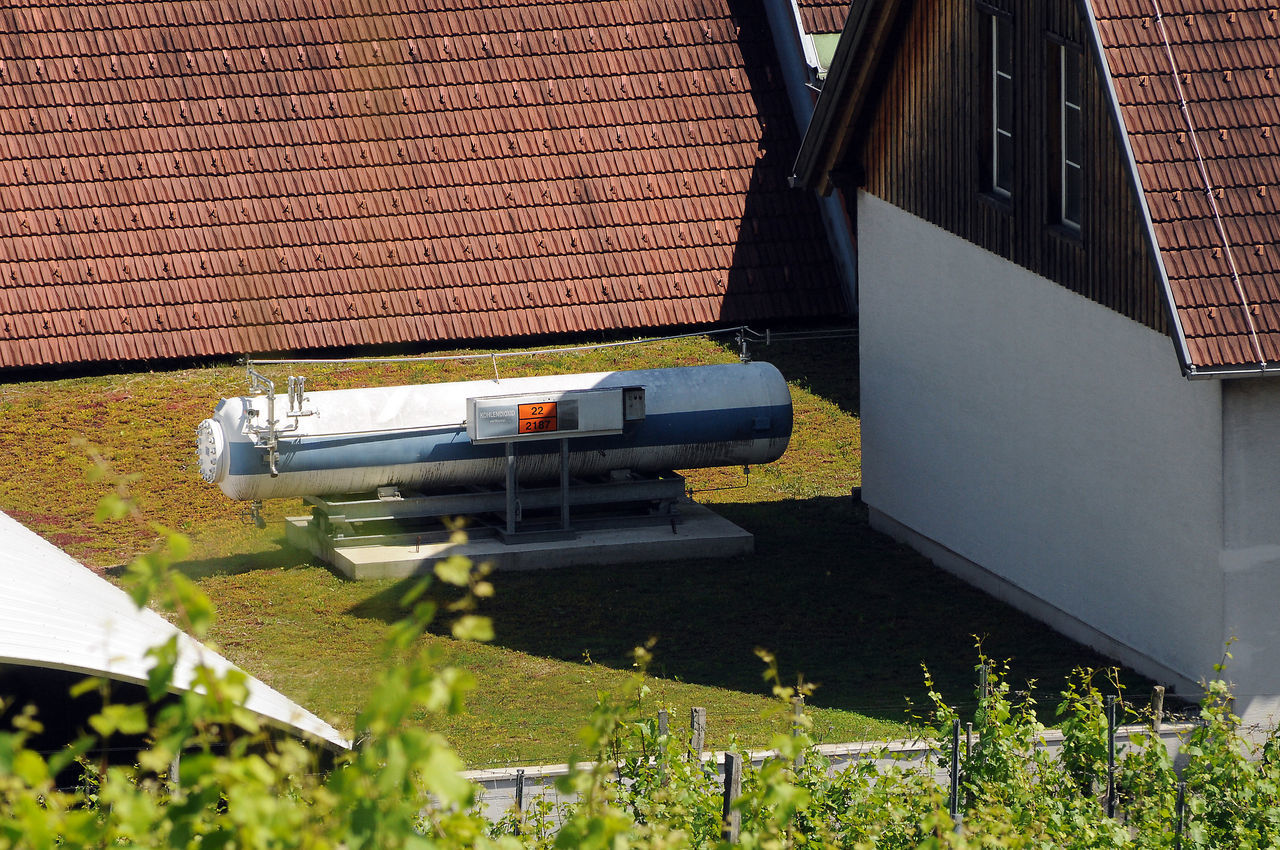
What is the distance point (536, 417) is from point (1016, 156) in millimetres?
5019

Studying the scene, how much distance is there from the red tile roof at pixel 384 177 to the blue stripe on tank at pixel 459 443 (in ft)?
26.0

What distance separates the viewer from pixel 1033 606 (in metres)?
15.8

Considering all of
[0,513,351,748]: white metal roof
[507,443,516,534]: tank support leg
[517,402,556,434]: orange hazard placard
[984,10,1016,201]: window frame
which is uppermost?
[984,10,1016,201]: window frame

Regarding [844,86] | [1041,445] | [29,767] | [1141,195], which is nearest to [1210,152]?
[1141,195]

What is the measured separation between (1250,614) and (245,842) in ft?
33.7

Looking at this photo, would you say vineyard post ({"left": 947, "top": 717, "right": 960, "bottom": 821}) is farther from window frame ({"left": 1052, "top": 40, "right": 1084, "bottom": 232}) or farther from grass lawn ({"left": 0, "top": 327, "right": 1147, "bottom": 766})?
window frame ({"left": 1052, "top": 40, "right": 1084, "bottom": 232})

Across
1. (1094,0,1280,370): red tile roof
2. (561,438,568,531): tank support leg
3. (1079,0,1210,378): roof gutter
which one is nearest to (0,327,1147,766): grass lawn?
(561,438,568,531): tank support leg

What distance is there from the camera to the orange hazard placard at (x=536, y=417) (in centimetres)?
1731

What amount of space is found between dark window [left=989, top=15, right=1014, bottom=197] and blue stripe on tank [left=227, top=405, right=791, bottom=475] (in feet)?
12.1

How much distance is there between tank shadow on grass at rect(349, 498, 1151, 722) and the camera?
579 inches

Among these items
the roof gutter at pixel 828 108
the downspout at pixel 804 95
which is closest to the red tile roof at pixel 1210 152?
the roof gutter at pixel 828 108

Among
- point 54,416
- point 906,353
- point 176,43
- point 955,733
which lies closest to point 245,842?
point 955,733

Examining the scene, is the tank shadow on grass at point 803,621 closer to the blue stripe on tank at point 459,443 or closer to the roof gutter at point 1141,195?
the blue stripe on tank at point 459,443

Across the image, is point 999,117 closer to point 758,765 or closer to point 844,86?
point 844,86
